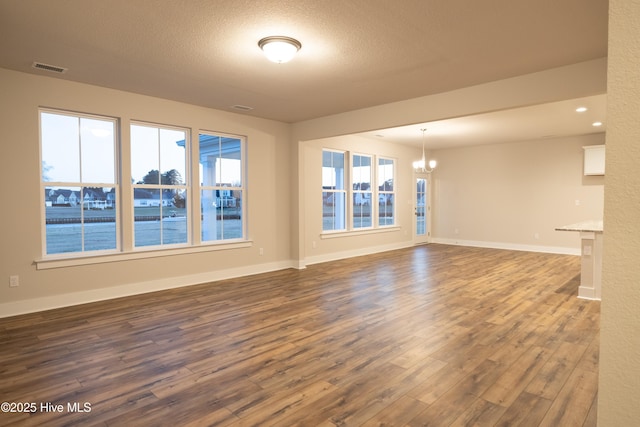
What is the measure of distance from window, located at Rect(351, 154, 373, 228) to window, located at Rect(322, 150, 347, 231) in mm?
322

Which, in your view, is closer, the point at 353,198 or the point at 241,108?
the point at 241,108

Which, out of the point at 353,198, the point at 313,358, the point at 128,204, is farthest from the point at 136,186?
the point at 353,198

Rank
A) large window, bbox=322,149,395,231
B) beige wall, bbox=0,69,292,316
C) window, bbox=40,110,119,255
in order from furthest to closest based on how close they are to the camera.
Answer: large window, bbox=322,149,395,231 → window, bbox=40,110,119,255 → beige wall, bbox=0,69,292,316

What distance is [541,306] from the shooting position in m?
4.39

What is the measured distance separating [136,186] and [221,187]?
1321mm

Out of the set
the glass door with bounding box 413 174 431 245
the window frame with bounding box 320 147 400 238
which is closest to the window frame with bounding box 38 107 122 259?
the window frame with bounding box 320 147 400 238

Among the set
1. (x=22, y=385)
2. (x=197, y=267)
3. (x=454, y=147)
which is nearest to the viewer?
(x=22, y=385)

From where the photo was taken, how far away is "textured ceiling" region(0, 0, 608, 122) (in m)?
2.74

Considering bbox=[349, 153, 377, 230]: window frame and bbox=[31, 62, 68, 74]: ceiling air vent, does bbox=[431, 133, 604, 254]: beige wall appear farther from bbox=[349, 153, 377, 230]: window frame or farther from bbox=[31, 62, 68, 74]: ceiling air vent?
bbox=[31, 62, 68, 74]: ceiling air vent

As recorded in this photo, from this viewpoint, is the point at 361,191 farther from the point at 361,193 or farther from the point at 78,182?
the point at 78,182

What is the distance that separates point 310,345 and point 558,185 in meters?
8.01

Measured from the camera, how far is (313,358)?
2.99m

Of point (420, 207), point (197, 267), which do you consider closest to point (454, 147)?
point (420, 207)

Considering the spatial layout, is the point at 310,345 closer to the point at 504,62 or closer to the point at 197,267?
the point at 197,267
